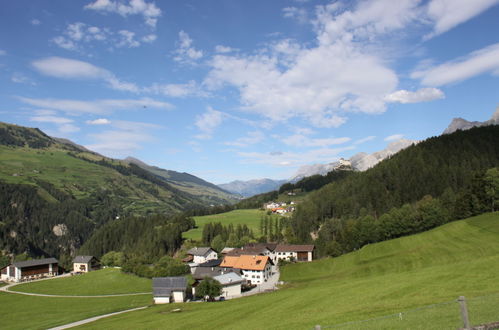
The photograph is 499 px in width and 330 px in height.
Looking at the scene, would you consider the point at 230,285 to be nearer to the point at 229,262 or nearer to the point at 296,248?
the point at 229,262

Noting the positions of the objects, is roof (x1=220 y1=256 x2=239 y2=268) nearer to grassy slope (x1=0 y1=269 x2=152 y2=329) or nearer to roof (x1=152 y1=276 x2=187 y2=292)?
grassy slope (x1=0 y1=269 x2=152 y2=329)

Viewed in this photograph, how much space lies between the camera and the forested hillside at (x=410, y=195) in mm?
100000

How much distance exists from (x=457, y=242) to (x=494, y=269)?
37.8 meters

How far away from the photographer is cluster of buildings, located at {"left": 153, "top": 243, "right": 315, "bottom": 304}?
7975 centimetres

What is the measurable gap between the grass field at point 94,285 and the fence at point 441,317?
87.0 meters

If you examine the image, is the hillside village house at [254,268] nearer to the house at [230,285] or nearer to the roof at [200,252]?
the house at [230,285]

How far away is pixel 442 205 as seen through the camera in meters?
106

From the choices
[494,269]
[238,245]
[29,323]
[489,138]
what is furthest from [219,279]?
[489,138]

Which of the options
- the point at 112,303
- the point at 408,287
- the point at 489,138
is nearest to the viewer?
the point at 408,287

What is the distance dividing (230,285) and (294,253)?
53.6 m

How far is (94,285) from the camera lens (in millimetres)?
107625

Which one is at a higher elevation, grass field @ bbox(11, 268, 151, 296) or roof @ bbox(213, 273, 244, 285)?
roof @ bbox(213, 273, 244, 285)

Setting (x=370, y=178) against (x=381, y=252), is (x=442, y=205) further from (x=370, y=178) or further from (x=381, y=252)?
(x=370, y=178)

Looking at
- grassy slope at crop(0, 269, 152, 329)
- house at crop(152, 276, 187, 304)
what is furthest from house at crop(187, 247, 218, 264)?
house at crop(152, 276, 187, 304)
